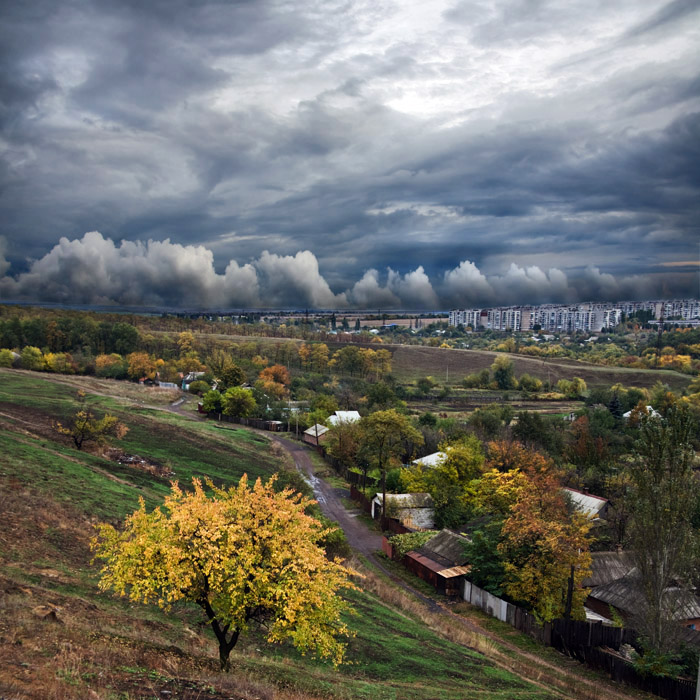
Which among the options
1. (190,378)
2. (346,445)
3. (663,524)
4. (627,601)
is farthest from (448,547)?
(190,378)

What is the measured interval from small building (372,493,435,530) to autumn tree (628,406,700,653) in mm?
16172

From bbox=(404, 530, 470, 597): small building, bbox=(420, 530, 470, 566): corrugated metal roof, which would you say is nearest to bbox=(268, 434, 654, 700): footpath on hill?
bbox=(404, 530, 470, 597): small building

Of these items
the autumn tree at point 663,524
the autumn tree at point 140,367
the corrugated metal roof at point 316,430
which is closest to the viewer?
the autumn tree at point 663,524

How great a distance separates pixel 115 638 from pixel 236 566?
145 inches

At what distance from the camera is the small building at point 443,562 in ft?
91.2

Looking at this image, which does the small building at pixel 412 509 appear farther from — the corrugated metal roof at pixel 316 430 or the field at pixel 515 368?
the field at pixel 515 368

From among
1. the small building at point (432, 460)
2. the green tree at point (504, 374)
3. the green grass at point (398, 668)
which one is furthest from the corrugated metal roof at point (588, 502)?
the green tree at point (504, 374)

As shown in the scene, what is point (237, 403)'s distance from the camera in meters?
67.8

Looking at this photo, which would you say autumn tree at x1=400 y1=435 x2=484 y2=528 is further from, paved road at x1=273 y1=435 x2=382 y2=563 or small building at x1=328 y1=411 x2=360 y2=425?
small building at x1=328 y1=411 x2=360 y2=425

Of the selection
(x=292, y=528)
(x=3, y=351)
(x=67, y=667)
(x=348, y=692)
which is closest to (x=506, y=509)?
(x=348, y=692)

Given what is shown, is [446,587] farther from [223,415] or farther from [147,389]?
[147,389]

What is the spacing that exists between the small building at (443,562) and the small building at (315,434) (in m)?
31.2

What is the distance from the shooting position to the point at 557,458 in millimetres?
53719

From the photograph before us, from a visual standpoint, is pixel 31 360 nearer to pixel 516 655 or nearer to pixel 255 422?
pixel 255 422
